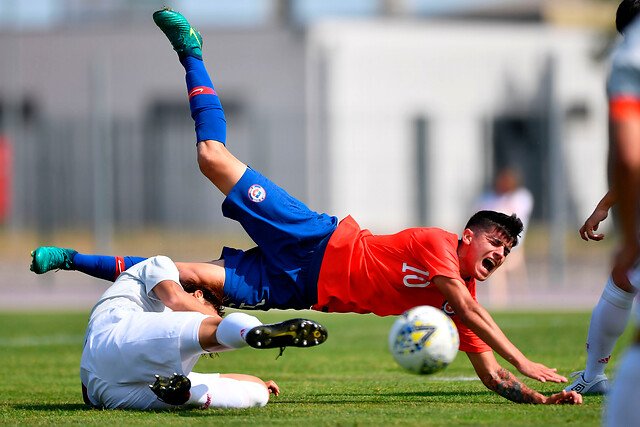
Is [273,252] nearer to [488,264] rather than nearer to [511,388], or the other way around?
[488,264]

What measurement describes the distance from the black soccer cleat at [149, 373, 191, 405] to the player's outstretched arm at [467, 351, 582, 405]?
1.94m

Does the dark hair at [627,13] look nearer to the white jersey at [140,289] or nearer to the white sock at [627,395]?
the white jersey at [140,289]

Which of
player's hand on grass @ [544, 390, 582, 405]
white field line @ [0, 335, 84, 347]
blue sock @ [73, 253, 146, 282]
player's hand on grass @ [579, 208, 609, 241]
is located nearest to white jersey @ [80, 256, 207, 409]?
blue sock @ [73, 253, 146, 282]

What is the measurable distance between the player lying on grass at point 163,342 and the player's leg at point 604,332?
212cm

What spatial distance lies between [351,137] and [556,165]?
15.2ft

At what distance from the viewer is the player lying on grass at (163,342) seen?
6.87 m

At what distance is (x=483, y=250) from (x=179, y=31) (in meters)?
3.32

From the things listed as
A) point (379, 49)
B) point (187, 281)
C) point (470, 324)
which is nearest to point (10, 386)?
point (187, 281)

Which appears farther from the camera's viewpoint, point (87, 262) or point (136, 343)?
point (87, 262)

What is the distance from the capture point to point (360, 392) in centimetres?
859

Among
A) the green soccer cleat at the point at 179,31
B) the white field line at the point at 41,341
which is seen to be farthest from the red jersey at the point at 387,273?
the white field line at the point at 41,341

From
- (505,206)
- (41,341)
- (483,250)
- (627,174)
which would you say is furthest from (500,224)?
(505,206)

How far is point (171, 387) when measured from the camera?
23.7 feet

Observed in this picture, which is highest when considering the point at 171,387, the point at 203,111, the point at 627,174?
the point at 203,111
